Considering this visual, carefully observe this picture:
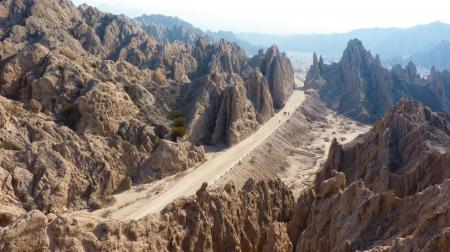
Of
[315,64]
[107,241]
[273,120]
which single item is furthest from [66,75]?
[315,64]

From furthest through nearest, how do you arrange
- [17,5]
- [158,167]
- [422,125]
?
[17,5]
[158,167]
[422,125]

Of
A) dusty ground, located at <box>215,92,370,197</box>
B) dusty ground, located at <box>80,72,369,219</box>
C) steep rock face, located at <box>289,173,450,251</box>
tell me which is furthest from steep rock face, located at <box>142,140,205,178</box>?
steep rock face, located at <box>289,173,450,251</box>

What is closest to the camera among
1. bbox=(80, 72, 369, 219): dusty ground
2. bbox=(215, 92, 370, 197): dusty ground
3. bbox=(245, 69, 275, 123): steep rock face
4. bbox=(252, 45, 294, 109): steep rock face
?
bbox=(80, 72, 369, 219): dusty ground

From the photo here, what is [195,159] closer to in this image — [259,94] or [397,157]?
[397,157]

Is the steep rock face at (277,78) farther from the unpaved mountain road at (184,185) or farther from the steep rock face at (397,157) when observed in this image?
the steep rock face at (397,157)

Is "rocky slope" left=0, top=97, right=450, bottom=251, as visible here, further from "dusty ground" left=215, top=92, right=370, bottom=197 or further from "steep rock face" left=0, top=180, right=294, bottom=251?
"dusty ground" left=215, top=92, right=370, bottom=197

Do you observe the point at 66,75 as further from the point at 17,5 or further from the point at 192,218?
the point at 17,5

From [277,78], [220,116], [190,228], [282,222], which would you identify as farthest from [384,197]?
[277,78]
